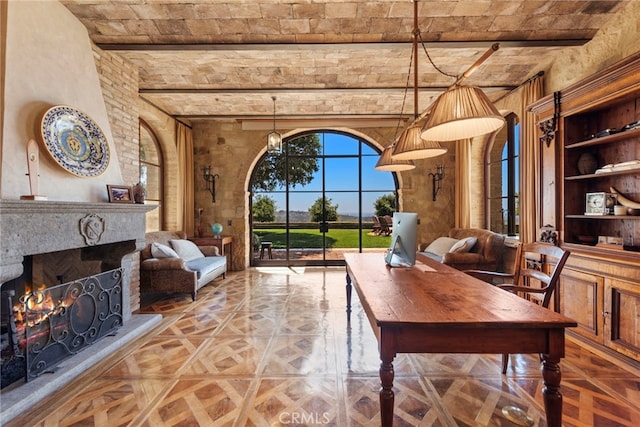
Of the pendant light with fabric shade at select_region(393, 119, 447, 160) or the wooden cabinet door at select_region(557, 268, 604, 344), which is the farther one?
the wooden cabinet door at select_region(557, 268, 604, 344)

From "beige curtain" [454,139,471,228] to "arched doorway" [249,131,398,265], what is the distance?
4.40 feet

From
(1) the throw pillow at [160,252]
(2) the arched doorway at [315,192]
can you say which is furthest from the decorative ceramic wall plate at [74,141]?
(2) the arched doorway at [315,192]

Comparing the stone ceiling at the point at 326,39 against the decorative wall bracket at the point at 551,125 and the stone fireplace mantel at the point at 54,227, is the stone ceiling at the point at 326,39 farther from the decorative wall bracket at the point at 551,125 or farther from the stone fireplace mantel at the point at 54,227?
the stone fireplace mantel at the point at 54,227

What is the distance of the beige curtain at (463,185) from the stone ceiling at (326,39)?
143 cm

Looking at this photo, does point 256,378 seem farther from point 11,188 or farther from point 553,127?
point 553,127

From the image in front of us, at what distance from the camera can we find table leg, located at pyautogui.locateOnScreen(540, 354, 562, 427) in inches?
47.5

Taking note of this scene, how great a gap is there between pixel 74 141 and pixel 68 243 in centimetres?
95

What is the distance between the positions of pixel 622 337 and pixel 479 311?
6.69 ft

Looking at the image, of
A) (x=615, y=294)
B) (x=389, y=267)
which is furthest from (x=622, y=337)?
(x=389, y=267)

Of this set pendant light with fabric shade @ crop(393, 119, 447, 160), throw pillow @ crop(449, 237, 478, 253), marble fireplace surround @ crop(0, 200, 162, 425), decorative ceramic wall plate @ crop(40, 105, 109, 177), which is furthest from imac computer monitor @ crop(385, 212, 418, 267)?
decorative ceramic wall plate @ crop(40, 105, 109, 177)

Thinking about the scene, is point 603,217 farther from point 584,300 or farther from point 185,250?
point 185,250

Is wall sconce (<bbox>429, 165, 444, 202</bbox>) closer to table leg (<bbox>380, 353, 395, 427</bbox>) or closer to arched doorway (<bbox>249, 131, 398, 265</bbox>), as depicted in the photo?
arched doorway (<bbox>249, 131, 398, 265</bbox>)

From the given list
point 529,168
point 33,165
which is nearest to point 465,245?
point 529,168

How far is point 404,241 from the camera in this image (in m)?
2.29
